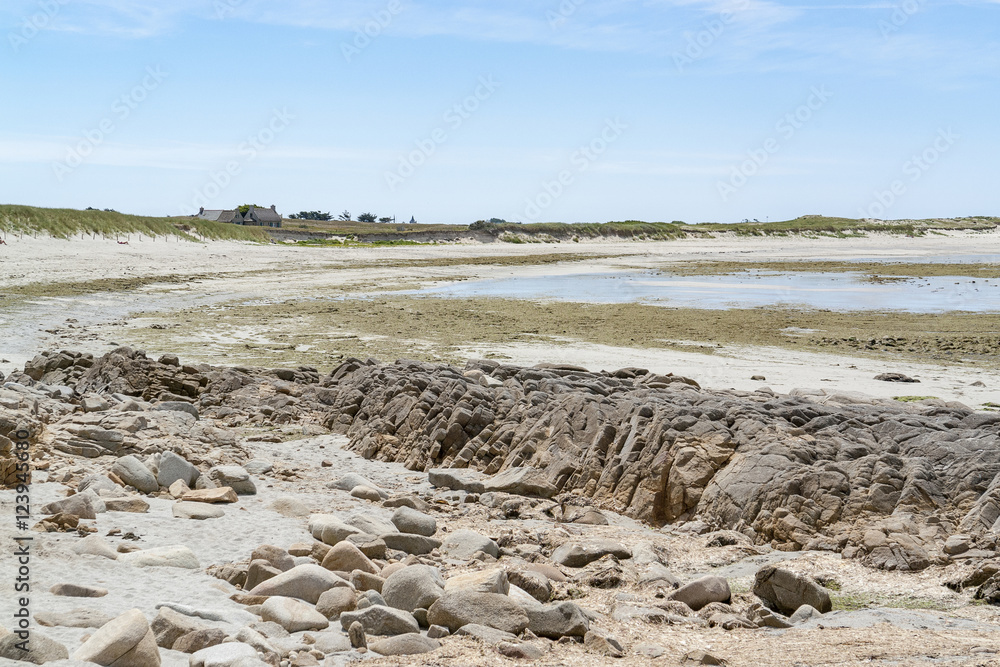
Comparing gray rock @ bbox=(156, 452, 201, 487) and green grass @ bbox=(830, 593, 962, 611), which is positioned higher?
gray rock @ bbox=(156, 452, 201, 487)

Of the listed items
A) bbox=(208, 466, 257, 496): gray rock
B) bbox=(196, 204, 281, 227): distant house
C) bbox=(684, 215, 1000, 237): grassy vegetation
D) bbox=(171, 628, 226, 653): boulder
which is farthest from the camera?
bbox=(196, 204, 281, 227): distant house

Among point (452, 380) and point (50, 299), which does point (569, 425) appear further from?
point (50, 299)

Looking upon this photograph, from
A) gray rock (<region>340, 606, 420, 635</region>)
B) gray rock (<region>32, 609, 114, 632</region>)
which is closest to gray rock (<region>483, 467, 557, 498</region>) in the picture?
gray rock (<region>340, 606, 420, 635</region>)

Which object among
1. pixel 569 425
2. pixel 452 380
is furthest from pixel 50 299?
pixel 569 425

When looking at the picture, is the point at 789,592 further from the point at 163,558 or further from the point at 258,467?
the point at 258,467

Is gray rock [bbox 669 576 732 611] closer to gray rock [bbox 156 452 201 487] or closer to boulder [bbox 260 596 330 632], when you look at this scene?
boulder [bbox 260 596 330 632]

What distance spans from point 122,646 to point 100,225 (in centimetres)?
4374

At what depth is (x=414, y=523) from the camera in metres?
6.34

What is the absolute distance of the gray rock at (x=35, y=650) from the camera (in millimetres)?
3523

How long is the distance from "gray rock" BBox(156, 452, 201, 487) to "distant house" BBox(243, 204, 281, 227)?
8766cm

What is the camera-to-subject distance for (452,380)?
9.97 meters

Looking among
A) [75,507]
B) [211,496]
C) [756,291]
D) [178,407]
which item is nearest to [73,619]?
[75,507]

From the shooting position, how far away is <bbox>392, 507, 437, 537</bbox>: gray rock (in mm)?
6332

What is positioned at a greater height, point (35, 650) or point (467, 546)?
point (35, 650)
